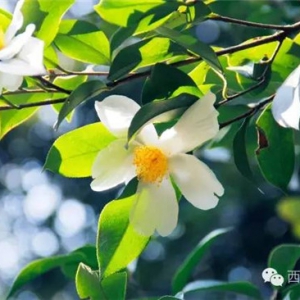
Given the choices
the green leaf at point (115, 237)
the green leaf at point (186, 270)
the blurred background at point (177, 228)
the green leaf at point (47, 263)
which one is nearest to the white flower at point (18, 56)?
the green leaf at point (115, 237)

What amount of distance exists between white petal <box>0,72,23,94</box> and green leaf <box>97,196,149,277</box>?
0.10m

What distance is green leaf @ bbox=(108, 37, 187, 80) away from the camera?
54 centimetres

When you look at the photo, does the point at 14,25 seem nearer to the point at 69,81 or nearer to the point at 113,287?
the point at 69,81

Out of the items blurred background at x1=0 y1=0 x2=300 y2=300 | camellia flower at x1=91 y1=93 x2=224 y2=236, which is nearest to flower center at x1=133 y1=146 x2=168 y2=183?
camellia flower at x1=91 y1=93 x2=224 y2=236

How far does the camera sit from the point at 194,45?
530mm

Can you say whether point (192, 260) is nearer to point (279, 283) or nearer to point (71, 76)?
point (279, 283)

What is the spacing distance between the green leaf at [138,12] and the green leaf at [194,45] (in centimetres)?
3

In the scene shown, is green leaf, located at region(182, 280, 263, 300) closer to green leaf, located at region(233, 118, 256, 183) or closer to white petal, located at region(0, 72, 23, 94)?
green leaf, located at region(233, 118, 256, 183)

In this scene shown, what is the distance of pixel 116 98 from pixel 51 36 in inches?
3.0

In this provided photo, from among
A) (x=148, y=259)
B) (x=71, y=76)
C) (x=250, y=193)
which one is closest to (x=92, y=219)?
(x=148, y=259)

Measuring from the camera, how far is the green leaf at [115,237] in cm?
56

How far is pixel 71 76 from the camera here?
62cm

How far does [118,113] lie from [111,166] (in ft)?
0.12

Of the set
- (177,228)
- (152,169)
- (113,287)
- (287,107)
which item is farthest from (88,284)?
(177,228)
